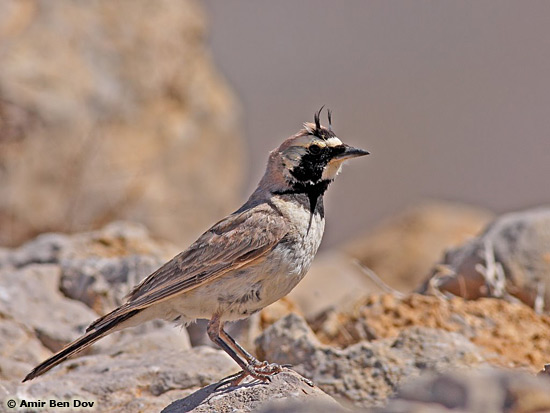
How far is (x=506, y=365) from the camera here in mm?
4852

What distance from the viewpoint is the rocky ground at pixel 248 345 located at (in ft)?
15.2

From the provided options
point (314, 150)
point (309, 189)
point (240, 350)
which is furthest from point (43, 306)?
point (314, 150)

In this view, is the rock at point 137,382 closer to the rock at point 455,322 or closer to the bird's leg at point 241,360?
the bird's leg at point 241,360

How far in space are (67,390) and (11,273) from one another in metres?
1.88

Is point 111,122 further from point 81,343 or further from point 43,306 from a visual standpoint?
point 81,343

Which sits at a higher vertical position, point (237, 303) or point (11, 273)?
point (11, 273)

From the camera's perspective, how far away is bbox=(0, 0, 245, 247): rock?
30.3 feet

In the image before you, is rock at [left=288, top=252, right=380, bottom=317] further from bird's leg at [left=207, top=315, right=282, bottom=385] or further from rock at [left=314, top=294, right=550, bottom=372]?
bird's leg at [left=207, top=315, right=282, bottom=385]

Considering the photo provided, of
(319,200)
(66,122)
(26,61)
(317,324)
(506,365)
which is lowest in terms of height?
(506,365)

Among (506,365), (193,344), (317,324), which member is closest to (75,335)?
(193,344)

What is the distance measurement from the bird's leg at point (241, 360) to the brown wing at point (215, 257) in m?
0.24

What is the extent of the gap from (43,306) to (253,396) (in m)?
2.57

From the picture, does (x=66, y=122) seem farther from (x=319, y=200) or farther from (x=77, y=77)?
(x=319, y=200)

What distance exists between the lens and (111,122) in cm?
975
